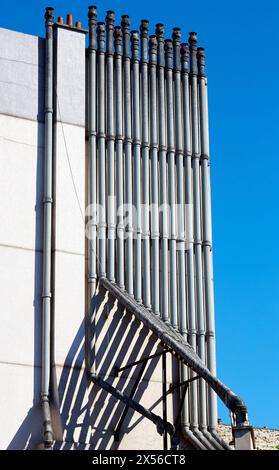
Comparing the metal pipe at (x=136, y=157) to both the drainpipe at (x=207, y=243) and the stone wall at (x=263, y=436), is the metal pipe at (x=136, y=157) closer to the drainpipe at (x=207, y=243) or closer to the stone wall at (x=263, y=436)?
the drainpipe at (x=207, y=243)

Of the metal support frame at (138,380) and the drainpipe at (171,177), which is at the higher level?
the drainpipe at (171,177)

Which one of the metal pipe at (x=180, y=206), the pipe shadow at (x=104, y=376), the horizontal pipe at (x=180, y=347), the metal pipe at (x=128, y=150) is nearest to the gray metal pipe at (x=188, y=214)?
the metal pipe at (x=180, y=206)

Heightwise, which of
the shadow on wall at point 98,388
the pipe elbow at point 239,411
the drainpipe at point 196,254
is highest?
the drainpipe at point 196,254

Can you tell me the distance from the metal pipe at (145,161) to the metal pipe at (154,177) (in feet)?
0.52

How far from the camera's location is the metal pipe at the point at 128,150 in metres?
34.6

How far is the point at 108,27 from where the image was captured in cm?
3631

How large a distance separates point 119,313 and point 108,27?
8551 mm

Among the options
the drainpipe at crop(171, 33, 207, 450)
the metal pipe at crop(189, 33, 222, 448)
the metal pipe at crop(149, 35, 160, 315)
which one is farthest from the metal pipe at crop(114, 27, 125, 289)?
the metal pipe at crop(189, 33, 222, 448)

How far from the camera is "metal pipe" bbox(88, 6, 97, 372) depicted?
110 feet

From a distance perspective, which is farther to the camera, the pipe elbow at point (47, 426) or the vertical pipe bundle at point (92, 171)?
the vertical pipe bundle at point (92, 171)

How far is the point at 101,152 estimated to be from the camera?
35125 millimetres
